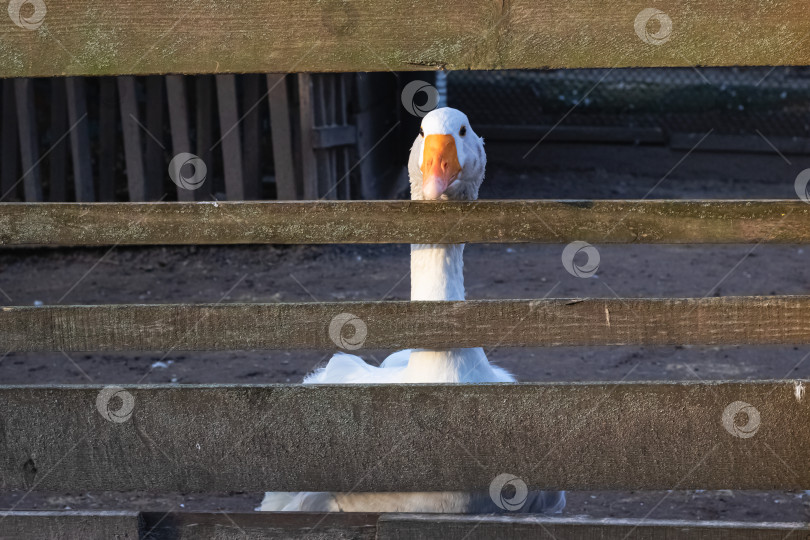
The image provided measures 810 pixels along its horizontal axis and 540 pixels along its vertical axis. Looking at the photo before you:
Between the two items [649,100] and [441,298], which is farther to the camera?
[649,100]

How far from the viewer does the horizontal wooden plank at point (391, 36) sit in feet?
6.35

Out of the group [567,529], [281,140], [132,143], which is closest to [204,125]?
[132,143]

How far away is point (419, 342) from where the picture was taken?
2092mm

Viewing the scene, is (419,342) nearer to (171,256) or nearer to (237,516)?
(237,516)

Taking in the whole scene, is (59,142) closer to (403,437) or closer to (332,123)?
(332,123)

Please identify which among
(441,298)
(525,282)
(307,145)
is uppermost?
(307,145)

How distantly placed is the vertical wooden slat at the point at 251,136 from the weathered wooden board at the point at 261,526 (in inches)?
255

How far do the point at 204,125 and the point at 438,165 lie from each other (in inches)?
247

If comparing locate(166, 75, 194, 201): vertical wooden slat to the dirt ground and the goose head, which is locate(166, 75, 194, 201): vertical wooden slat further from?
the goose head

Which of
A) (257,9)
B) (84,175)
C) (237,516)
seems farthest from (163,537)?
(84,175)

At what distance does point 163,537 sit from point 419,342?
0.87 meters

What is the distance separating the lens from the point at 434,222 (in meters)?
2.09

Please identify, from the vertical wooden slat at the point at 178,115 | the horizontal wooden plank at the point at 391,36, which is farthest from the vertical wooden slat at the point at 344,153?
the horizontal wooden plank at the point at 391,36

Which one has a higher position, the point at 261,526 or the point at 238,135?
the point at 238,135
